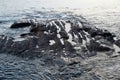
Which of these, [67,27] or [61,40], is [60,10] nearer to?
[67,27]

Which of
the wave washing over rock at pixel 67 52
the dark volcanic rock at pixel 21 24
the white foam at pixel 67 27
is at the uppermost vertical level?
the dark volcanic rock at pixel 21 24

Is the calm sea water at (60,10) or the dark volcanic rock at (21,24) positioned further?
the calm sea water at (60,10)

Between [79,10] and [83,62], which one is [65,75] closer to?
[83,62]

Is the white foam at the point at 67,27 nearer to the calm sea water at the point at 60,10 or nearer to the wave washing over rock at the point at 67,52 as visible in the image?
the wave washing over rock at the point at 67,52

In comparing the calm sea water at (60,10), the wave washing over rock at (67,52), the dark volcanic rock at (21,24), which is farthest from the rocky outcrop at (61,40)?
the dark volcanic rock at (21,24)

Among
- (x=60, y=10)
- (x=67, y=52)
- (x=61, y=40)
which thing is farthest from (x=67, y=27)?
(x=60, y=10)

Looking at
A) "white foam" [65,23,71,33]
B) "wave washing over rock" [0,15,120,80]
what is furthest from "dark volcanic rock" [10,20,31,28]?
"white foam" [65,23,71,33]
